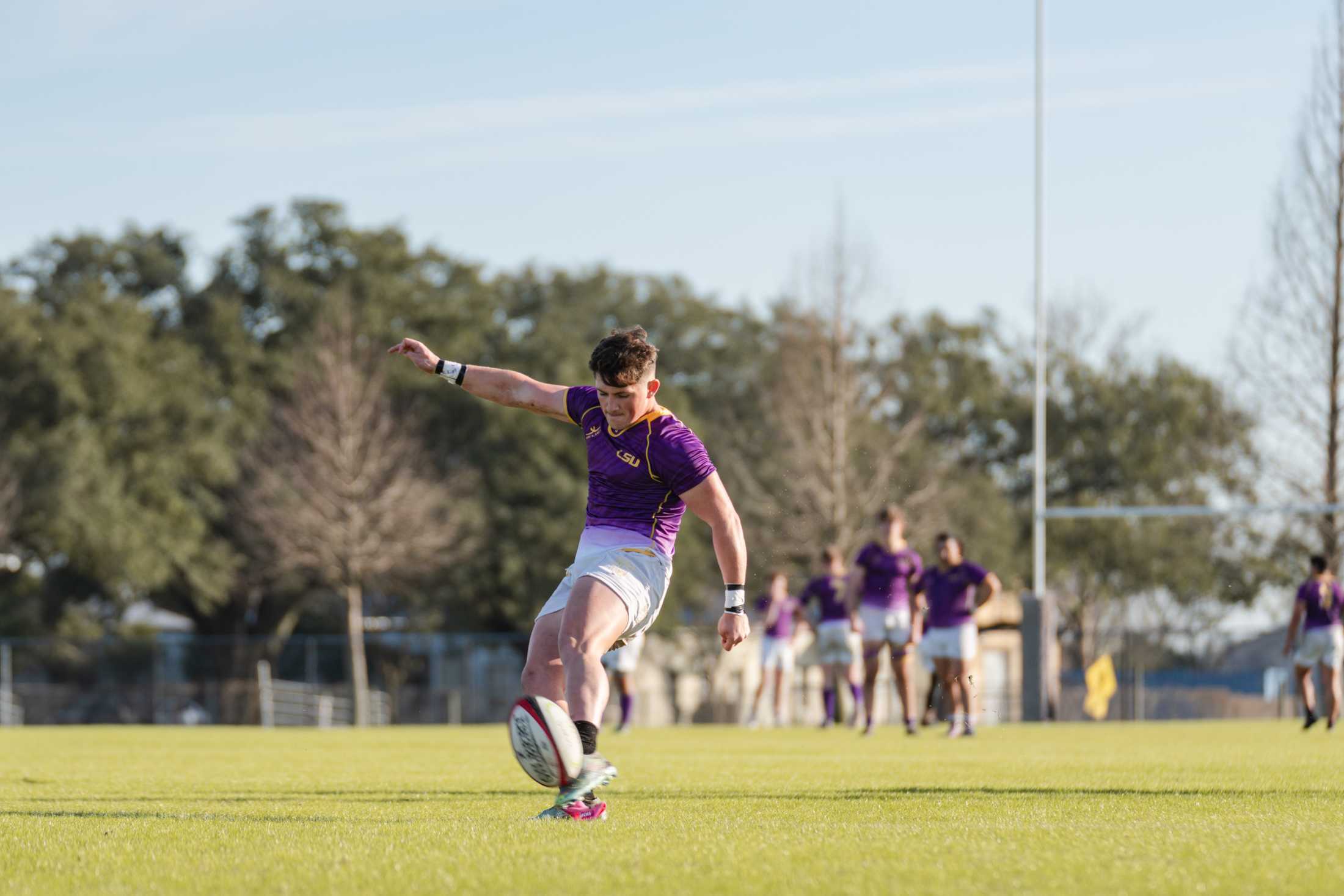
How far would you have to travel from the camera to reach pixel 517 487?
45.8 m

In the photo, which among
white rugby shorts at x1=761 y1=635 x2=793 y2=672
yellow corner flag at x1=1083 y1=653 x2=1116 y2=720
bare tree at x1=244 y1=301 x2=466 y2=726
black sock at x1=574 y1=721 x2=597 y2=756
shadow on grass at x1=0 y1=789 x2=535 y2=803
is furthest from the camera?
bare tree at x1=244 y1=301 x2=466 y2=726

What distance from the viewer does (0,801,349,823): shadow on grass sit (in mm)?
6840

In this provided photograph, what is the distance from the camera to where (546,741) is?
634 cm

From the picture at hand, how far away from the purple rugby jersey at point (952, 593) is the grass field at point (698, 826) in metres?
4.04

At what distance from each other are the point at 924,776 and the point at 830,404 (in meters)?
28.3

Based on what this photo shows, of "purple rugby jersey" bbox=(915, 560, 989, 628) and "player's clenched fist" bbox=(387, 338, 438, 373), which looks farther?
"purple rugby jersey" bbox=(915, 560, 989, 628)

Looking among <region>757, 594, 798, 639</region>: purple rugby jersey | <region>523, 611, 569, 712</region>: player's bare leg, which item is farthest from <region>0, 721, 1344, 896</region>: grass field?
<region>757, 594, 798, 639</region>: purple rugby jersey

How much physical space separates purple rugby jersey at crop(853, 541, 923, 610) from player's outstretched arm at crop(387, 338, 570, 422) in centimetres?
1007

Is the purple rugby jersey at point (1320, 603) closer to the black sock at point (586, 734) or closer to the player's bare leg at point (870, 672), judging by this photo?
the player's bare leg at point (870, 672)

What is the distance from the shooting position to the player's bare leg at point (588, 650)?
6703 millimetres

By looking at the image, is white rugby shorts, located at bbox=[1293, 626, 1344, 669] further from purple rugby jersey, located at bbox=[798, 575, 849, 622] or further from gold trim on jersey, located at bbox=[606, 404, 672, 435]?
gold trim on jersey, located at bbox=[606, 404, 672, 435]

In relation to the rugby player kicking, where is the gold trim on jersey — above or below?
above

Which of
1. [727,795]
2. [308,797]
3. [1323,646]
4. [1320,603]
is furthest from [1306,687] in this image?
[308,797]

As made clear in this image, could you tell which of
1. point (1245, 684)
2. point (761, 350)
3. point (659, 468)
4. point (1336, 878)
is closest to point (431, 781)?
point (659, 468)
